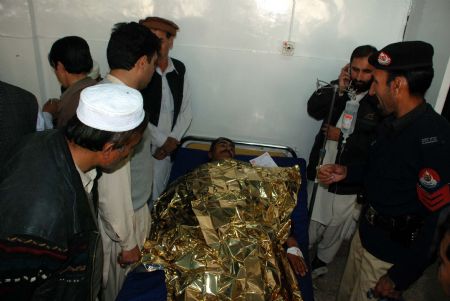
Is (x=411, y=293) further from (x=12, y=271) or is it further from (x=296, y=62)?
(x=12, y=271)

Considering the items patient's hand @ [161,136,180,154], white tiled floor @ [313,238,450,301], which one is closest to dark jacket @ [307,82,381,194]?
white tiled floor @ [313,238,450,301]

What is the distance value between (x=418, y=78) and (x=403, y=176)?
0.49 metres

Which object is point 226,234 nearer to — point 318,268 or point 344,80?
point 318,268

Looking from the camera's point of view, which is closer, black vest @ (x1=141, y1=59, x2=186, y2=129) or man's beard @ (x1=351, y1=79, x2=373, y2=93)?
man's beard @ (x1=351, y1=79, x2=373, y2=93)

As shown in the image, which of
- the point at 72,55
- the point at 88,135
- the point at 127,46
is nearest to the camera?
the point at 88,135

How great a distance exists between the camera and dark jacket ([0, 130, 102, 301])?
100 centimetres

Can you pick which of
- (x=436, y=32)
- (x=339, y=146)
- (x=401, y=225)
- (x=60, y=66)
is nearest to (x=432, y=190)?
(x=401, y=225)

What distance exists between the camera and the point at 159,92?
2748mm

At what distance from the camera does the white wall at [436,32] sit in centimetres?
240

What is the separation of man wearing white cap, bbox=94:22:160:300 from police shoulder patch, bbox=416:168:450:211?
4.72 feet

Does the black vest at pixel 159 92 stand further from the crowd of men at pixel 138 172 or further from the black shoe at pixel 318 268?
the black shoe at pixel 318 268

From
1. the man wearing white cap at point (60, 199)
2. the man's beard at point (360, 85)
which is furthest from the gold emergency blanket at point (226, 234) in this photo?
the man's beard at point (360, 85)

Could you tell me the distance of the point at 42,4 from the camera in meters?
3.00

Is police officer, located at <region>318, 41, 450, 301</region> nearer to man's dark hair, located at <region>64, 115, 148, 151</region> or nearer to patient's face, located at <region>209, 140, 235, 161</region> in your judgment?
patient's face, located at <region>209, 140, 235, 161</region>
